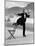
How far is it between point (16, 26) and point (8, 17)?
18 centimetres

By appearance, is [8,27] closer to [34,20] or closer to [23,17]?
[23,17]

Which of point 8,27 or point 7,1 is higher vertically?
point 7,1

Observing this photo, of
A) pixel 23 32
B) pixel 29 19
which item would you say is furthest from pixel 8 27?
pixel 29 19

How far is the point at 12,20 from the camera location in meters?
1.31

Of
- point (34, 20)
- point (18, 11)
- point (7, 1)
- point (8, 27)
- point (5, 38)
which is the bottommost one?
point (5, 38)

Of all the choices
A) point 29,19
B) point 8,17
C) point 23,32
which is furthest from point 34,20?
point 8,17

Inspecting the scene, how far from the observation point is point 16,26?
1.33 m

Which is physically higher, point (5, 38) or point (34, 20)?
point (34, 20)
